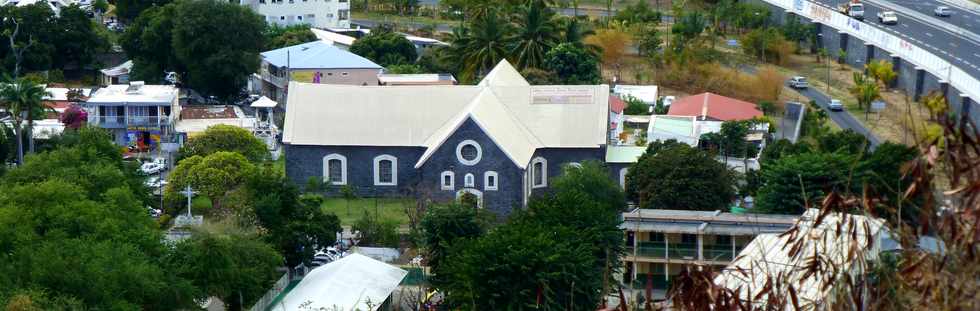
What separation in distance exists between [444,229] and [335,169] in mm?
9245

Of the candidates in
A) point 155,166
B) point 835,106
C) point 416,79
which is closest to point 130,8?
point 416,79

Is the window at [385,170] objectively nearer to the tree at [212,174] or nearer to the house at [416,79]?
the tree at [212,174]

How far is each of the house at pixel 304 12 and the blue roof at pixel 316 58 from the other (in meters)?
10.7

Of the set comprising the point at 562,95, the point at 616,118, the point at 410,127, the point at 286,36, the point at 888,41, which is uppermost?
the point at 562,95

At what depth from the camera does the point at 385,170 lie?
3984cm

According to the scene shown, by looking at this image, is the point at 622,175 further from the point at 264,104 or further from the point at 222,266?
the point at 264,104

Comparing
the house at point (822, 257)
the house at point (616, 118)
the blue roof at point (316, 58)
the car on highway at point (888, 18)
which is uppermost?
the house at point (822, 257)

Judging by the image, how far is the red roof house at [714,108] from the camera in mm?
47250

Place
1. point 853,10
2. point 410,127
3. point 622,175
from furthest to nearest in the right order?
1. point 853,10
2. point 410,127
3. point 622,175

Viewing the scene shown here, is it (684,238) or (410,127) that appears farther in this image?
(410,127)

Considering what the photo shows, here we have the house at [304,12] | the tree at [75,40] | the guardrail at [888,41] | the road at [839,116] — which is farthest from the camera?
the house at [304,12]

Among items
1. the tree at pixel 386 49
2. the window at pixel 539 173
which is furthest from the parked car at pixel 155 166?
the tree at pixel 386 49

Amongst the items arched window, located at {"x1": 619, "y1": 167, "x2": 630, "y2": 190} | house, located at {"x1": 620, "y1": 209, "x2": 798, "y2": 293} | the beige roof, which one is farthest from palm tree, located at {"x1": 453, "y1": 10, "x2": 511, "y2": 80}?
house, located at {"x1": 620, "y1": 209, "x2": 798, "y2": 293}

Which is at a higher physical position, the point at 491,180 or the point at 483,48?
the point at 483,48
